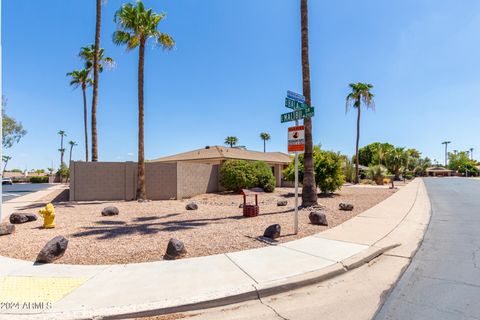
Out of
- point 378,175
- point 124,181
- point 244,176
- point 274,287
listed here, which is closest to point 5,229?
point 274,287

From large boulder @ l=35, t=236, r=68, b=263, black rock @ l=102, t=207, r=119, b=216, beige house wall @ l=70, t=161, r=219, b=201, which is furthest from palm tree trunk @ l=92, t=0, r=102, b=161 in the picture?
large boulder @ l=35, t=236, r=68, b=263

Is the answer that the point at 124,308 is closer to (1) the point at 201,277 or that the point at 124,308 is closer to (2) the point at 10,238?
(1) the point at 201,277

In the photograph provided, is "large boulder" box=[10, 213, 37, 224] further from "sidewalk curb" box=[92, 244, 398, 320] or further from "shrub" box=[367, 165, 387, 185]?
"shrub" box=[367, 165, 387, 185]

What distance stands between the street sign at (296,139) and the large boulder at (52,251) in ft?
18.0

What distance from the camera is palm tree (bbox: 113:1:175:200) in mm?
15516

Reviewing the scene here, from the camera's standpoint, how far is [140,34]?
15.7 metres

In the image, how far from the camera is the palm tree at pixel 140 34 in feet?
50.9

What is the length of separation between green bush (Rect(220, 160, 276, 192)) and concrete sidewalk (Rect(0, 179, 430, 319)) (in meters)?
13.4

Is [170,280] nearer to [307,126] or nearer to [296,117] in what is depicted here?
[296,117]

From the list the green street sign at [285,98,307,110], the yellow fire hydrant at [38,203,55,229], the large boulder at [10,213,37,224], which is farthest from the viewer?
the large boulder at [10,213,37,224]

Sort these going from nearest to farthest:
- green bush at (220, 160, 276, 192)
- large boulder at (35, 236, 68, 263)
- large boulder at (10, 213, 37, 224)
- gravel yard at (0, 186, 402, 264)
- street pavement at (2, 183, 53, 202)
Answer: large boulder at (35, 236, 68, 263) → gravel yard at (0, 186, 402, 264) → large boulder at (10, 213, 37, 224) → green bush at (220, 160, 276, 192) → street pavement at (2, 183, 53, 202)

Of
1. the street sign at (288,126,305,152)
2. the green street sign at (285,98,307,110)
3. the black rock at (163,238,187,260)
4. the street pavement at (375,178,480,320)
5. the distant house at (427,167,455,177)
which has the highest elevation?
the green street sign at (285,98,307,110)

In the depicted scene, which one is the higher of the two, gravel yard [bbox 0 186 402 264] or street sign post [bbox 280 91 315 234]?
street sign post [bbox 280 91 315 234]

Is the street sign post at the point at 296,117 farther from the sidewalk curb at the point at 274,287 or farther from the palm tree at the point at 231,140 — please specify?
the palm tree at the point at 231,140
